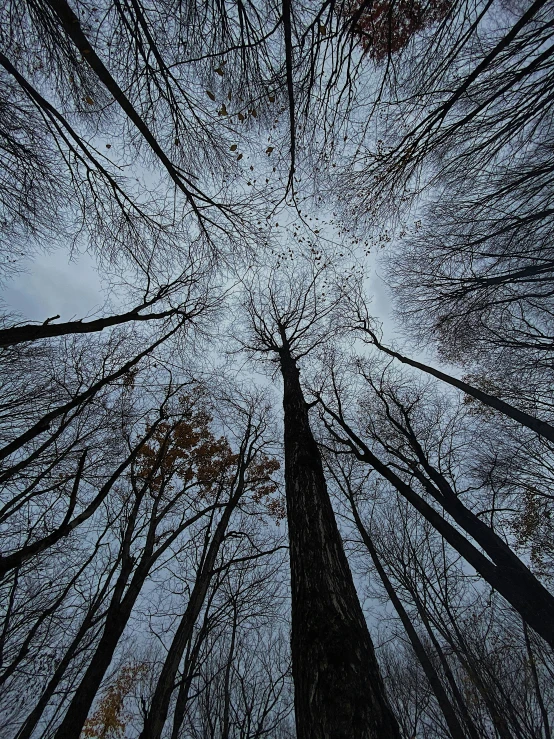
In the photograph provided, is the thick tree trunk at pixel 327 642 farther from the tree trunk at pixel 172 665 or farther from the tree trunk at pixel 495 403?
the tree trunk at pixel 495 403

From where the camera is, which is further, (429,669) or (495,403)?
(429,669)

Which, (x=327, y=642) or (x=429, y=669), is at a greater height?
(x=429, y=669)

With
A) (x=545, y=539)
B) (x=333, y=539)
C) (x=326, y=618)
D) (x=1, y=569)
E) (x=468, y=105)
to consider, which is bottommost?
(x=326, y=618)

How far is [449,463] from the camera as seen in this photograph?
735 centimetres

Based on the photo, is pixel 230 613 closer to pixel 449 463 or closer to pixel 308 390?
pixel 308 390

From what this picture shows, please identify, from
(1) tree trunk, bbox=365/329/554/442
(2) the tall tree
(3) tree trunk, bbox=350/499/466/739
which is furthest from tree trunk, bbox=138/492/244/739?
(1) tree trunk, bbox=365/329/554/442

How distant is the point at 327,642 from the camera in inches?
71.7

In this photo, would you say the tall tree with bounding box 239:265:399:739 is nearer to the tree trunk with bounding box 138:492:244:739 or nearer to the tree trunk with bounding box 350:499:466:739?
Answer: the tree trunk with bounding box 138:492:244:739

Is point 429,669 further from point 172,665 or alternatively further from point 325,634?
point 325,634

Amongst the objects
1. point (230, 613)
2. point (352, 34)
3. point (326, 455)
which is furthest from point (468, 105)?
point (230, 613)

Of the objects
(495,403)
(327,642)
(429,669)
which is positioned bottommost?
(327,642)

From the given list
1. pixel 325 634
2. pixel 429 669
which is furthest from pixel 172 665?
pixel 429 669

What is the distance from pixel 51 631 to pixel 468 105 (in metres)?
13.6

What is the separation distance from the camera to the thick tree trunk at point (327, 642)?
4.91ft
